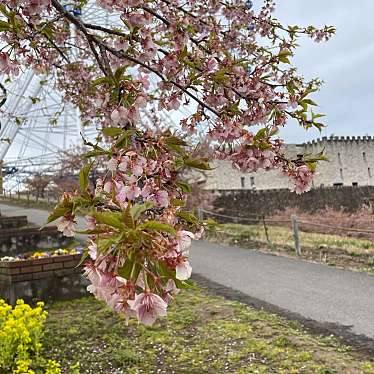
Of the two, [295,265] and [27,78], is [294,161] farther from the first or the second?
[27,78]

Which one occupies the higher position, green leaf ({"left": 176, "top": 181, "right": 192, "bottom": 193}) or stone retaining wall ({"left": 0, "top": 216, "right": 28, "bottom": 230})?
green leaf ({"left": 176, "top": 181, "right": 192, "bottom": 193})

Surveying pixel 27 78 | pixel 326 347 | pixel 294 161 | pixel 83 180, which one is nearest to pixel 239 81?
pixel 294 161

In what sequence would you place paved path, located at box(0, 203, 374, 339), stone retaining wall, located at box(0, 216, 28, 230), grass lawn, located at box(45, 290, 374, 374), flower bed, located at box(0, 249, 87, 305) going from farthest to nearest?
stone retaining wall, located at box(0, 216, 28, 230)
flower bed, located at box(0, 249, 87, 305)
paved path, located at box(0, 203, 374, 339)
grass lawn, located at box(45, 290, 374, 374)

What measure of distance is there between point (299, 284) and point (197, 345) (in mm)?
2770

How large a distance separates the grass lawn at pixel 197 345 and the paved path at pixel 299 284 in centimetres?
62

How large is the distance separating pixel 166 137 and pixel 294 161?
0.68 metres

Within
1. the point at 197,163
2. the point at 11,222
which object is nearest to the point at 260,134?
the point at 197,163

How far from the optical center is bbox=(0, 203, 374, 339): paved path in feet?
14.6

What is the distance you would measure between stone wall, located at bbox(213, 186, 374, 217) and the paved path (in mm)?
4816

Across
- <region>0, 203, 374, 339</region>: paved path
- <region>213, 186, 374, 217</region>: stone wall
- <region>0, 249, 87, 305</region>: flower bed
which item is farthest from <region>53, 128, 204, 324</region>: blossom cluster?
<region>213, 186, 374, 217</region>: stone wall

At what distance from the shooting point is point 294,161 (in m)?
1.82

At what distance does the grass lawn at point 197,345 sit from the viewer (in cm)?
306

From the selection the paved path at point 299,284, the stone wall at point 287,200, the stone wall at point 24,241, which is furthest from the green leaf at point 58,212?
the stone wall at point 287,200

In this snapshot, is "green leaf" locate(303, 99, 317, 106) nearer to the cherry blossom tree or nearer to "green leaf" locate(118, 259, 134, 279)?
the cherry blossom tree
